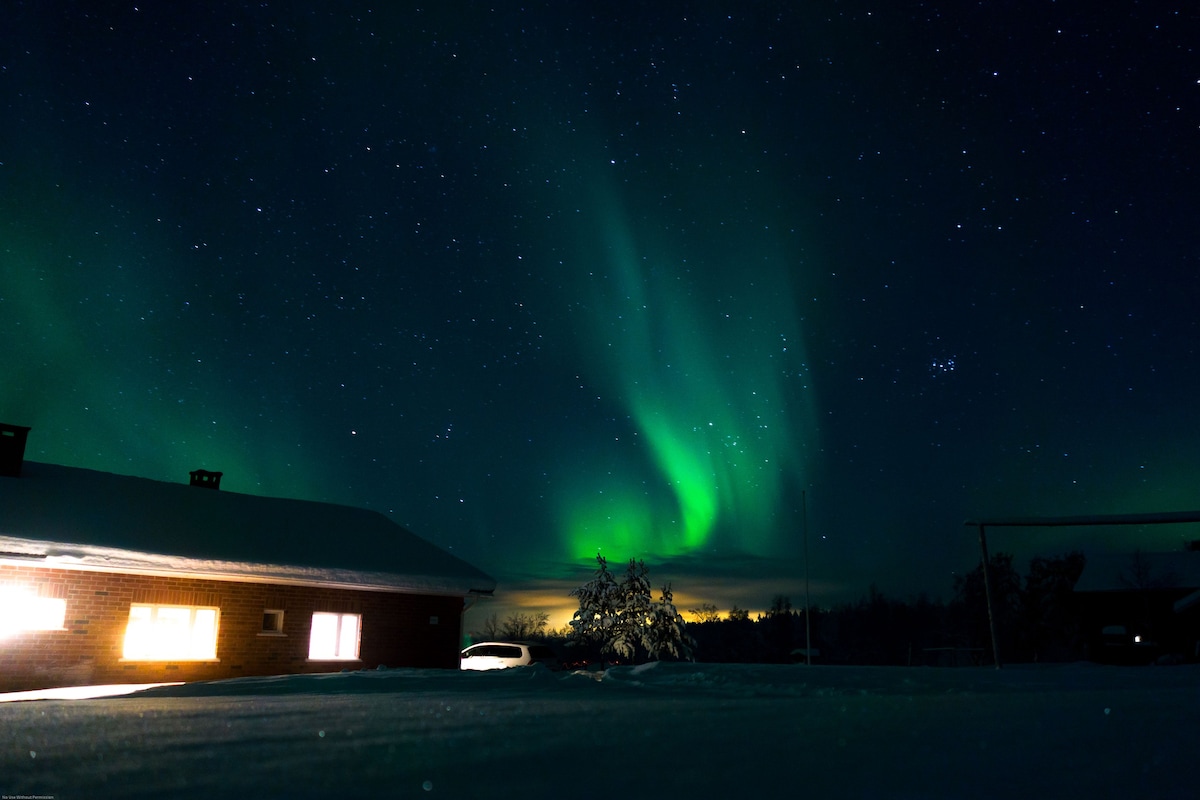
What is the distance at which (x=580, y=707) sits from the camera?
462 centimetres

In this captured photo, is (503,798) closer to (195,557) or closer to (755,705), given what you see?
(755,705)

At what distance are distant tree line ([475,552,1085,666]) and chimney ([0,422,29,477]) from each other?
20.0 meters

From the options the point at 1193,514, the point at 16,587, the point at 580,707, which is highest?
the point at 1193,514

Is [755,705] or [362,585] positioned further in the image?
[362,585]

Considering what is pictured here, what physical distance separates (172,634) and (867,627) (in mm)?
100702

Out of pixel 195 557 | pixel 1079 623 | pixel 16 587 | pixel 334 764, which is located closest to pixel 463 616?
pixel 195 557

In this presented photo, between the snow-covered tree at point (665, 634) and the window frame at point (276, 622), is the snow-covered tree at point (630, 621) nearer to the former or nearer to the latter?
the snow-covered tree at point (665, 634)

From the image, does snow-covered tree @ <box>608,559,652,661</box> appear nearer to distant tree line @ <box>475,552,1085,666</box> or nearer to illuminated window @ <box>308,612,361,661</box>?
distant tree line @ <box>475,552,1085,666</box>

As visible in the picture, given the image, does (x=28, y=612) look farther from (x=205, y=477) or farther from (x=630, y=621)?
(x=630, y=621)

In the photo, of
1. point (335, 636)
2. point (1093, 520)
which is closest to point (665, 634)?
point (335, 636)

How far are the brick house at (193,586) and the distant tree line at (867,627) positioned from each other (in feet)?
42.8

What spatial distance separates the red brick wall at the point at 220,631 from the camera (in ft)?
47.5

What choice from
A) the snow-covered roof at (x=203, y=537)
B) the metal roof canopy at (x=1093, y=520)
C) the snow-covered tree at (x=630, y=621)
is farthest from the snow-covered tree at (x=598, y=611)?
the metal roof canopy at (x=1093, y=520)

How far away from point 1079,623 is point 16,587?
159ft
